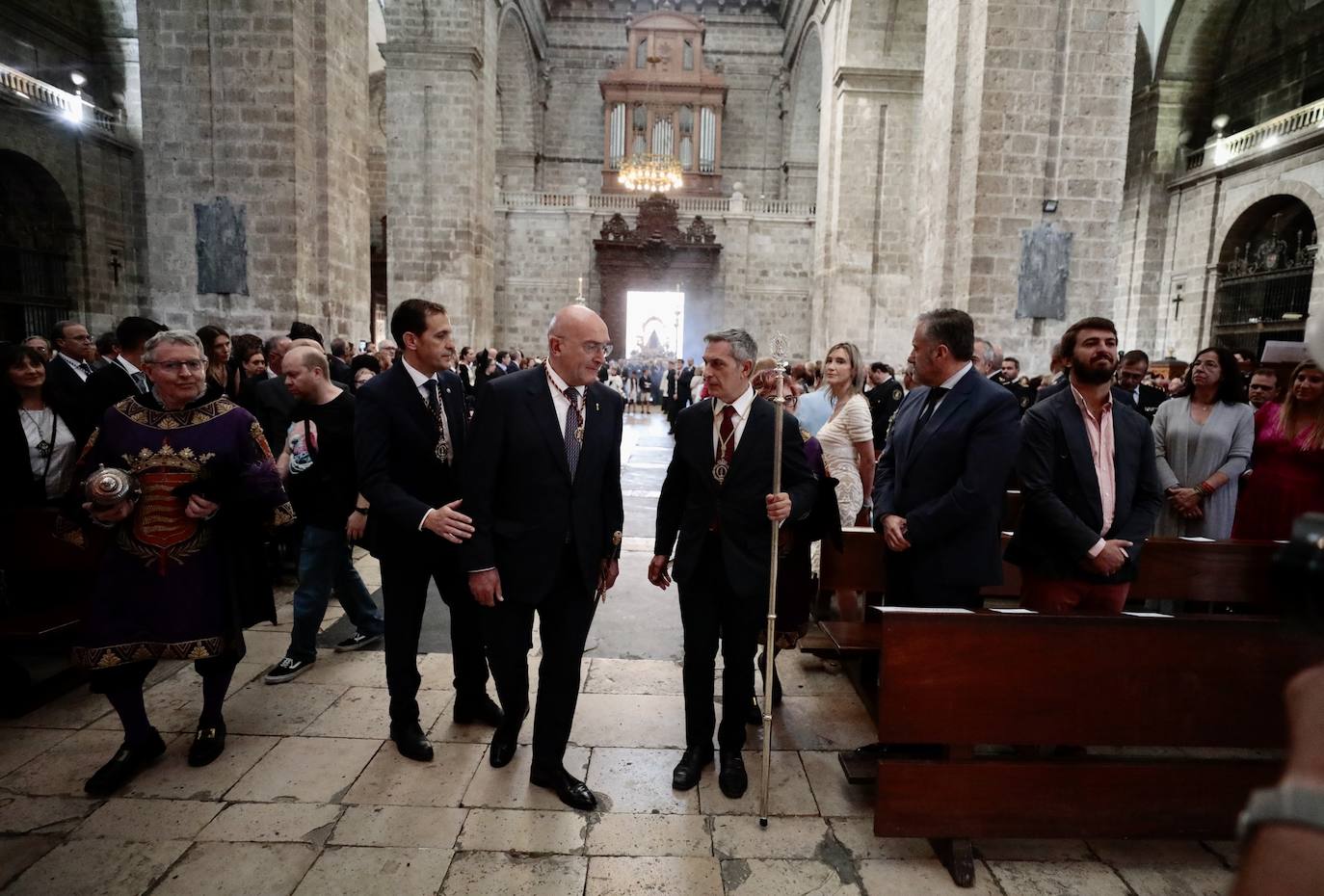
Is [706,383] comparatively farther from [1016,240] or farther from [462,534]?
[1016,240]

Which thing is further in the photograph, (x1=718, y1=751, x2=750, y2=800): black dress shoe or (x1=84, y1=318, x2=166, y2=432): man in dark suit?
(x1=84, y1=318, x2=166, y2=432): man in dark suit

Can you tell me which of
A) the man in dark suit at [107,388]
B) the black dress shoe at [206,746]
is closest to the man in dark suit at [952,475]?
the black dress shoe at [206,746]

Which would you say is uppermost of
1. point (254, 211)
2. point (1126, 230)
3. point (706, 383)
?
point (1126, 230)

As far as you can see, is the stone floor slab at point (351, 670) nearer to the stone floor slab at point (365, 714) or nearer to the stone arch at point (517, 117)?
the stone floor slab at point (365, 714)

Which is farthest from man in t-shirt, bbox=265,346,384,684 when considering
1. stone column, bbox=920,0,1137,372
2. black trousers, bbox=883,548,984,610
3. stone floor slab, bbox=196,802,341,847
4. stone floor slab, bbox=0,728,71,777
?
stone column, bbox=920,0,1137,372

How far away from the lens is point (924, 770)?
7.04ft

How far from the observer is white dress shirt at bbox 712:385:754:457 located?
99.1 inches

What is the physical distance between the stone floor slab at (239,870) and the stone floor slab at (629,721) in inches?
42.7

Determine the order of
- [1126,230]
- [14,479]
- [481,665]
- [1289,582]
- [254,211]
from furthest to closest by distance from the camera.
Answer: [1126,230] < [254,211] < [14,479] < [481,665] < [1289,582]

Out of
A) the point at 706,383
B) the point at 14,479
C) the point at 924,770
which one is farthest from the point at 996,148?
the point at 14,479

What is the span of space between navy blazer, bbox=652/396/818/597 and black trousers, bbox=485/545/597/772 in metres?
0.38

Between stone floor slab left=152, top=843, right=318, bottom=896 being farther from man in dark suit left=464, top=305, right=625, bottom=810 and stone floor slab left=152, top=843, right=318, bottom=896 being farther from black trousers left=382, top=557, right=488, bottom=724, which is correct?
man in dark suit left=464, top=305, right=625, bottom=810

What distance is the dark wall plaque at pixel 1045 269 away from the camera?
818cm

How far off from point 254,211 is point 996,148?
8686mm
